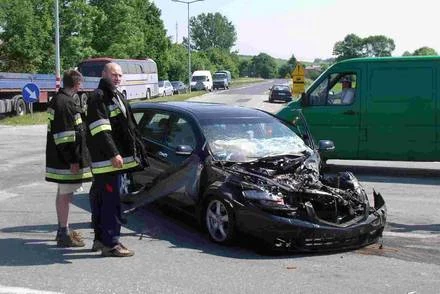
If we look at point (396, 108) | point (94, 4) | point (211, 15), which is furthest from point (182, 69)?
point (211, 15)

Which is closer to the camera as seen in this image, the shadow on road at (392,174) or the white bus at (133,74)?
the shadow on road at (392,174)

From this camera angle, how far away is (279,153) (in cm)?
733

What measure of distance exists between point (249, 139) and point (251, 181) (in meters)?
1.10

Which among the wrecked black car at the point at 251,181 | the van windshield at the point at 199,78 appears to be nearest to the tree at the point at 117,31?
the van windshield at the point at 199,78

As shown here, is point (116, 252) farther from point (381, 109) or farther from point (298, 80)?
point (298, 80)

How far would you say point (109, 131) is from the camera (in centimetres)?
600

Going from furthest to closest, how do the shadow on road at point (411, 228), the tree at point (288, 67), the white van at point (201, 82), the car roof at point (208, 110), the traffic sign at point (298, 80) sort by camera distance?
the tree at point (288, 67) < the white van at point (201, 82) < the traffic sign at point (298, 80) < the car roof at point (208, 110) < the shadow on road at point (411, 228)

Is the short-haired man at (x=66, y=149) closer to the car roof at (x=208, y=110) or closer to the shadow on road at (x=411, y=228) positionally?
the car roof at (x=208, y=110)

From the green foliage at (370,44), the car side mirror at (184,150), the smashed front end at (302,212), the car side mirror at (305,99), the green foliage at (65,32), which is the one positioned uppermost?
the green foliage at (370,44)

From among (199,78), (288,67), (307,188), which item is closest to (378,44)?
(288,67)

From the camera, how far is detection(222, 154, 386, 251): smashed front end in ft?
20.0

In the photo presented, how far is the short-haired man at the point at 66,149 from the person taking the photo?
646 cm

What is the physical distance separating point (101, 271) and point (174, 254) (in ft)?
2.83

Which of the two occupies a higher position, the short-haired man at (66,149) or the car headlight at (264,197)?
the short-haired man at (66,149)
